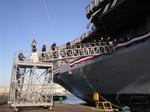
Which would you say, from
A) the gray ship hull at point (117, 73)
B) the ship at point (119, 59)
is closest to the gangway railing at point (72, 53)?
the ship at point (119, 59)

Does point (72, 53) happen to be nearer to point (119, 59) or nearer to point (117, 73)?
point (117, 73)

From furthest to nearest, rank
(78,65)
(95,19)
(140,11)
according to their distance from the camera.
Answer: (78,65) → (95,19) → (140,11)

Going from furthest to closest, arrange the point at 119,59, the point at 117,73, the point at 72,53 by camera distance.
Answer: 1. the point at 72,53
2. the point at 117,73
3. the point at 119,59

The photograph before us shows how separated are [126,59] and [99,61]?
4.31 metres

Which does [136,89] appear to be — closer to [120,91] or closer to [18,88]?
[120,91]

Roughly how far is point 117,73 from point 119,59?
1370 mm

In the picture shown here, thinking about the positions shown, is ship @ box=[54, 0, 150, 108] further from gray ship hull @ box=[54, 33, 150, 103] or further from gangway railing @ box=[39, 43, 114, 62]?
gangway railing @ box=[39, 43, 114, 62]

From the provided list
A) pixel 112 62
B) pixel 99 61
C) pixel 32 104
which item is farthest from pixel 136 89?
pixel 32 104

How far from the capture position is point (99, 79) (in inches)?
1056

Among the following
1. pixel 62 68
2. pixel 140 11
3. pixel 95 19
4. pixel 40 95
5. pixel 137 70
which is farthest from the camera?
pixel 62 68

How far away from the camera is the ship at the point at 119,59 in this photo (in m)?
19.9

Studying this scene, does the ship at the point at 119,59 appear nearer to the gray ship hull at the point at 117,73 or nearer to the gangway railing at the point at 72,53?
the gray ship hull at the point at 117,73

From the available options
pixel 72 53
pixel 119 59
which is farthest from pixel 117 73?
pixel 72 53

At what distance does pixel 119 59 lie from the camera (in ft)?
73.5
